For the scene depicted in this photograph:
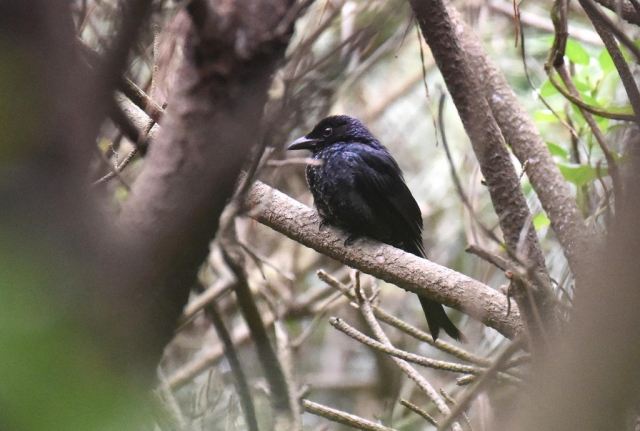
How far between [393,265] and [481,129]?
658 mm

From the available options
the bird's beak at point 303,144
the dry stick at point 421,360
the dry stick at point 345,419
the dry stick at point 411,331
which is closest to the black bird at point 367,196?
the bird's beak at point 303,144

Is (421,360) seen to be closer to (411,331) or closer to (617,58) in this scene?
(411,331)

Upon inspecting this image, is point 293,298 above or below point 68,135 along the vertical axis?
below

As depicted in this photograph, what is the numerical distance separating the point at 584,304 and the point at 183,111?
70cm

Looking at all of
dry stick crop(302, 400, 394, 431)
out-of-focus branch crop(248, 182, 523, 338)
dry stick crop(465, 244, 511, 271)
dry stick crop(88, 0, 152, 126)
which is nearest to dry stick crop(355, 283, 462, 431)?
out-of-focus branch crop(248, 182, 523, 338)

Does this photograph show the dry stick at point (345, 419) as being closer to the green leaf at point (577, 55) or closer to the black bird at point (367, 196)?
the black bird at point (367, 196)

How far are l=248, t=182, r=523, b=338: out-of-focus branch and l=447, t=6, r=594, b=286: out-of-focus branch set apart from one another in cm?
41

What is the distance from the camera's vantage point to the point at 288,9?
123 centimetres

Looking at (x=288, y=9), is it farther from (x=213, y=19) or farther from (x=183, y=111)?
(x=183, y=111)

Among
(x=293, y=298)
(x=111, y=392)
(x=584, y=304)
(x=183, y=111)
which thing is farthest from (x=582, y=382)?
(x=293, y=298)

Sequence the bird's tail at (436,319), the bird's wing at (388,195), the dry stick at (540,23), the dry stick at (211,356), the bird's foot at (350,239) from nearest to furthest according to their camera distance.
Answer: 1. the bird's foot at (350,239)
2. the bird's tail at (436,319)
3. the bird's wing at (388,195)
4. the dry stick at (211,356)
5. the dry stick at (540,23)

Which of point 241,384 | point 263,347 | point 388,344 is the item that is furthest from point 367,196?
point 241,384

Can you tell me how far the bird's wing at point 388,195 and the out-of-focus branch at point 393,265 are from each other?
0.49 meters

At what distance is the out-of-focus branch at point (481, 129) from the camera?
2781 millimetres
